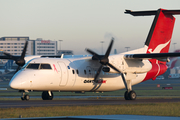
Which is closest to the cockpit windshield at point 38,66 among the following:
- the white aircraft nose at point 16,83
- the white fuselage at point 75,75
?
the white fuselage at point 75,75

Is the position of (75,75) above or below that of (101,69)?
below

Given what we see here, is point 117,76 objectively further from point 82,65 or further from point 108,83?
point 82,65

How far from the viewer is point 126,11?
30.7 meters

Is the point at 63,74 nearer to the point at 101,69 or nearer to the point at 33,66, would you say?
the point at 33,66

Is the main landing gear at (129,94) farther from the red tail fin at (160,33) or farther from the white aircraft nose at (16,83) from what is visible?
the white aircraft nose at (16,83)

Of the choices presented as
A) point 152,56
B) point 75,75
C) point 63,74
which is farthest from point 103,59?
point 152,56

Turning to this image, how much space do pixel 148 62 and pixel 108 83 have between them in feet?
13.4

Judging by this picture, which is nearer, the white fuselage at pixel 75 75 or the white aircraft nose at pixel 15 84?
the white aircraft nose at pixel 15 84

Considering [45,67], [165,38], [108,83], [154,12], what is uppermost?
[154,12]

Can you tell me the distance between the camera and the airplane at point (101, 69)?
896 inches

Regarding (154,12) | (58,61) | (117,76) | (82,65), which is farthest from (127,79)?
(154,12)

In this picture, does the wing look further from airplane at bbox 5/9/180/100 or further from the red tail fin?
the red tail fin

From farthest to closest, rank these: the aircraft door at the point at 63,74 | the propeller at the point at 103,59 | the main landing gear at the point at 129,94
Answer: the main landing gear at the point at 129,94 → the propeller at the point at 103,59 → the aircraft door at the point at 63,74

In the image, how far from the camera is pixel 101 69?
26969 millimetres
